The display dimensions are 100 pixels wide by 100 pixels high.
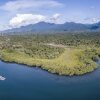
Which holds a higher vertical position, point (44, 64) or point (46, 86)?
point (44, 64)

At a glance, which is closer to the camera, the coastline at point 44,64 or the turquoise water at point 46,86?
the turquoise water at point 46,86

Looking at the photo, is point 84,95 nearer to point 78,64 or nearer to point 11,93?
point 11,93

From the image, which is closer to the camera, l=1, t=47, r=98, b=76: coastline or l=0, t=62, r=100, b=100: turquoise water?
l=0, t=62, r=100, b=100: turquoise water

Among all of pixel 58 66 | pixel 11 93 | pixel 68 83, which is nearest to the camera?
pixel 11 93

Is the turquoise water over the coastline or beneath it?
beneath

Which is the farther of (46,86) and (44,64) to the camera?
(44,64)

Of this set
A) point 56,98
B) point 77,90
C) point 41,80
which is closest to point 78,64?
point 41,80

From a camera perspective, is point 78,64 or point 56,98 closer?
point 56,98

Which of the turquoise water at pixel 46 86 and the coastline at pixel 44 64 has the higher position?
the coastline at pixel 44 64
